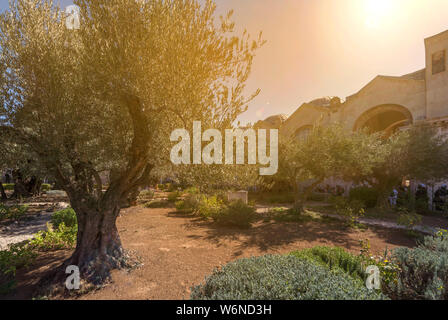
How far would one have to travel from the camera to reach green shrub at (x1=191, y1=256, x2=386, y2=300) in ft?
8.77

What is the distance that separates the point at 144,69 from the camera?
4.23 metres

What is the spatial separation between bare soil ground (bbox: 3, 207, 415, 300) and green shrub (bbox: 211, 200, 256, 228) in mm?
561

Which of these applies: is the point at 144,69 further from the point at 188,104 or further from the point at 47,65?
the point at 47,65

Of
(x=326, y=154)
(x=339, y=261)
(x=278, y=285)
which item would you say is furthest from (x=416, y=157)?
(x=278, y=285)

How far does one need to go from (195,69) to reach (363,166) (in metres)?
13.2

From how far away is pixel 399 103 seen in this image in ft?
70.1

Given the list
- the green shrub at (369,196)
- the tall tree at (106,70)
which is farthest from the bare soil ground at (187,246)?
the green shrub at (369,196)

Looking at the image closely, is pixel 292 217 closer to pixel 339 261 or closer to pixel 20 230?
pixel 339 261

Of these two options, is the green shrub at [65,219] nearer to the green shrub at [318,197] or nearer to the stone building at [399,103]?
the stone building at [399,103]

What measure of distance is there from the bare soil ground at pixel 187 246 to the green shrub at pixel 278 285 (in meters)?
1.89

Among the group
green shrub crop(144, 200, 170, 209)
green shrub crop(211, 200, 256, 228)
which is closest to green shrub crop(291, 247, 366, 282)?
green shrub crop(211, 200, 256, 228)

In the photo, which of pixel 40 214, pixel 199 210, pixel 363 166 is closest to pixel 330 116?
pixel 363 166

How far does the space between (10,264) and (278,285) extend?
7.33m
